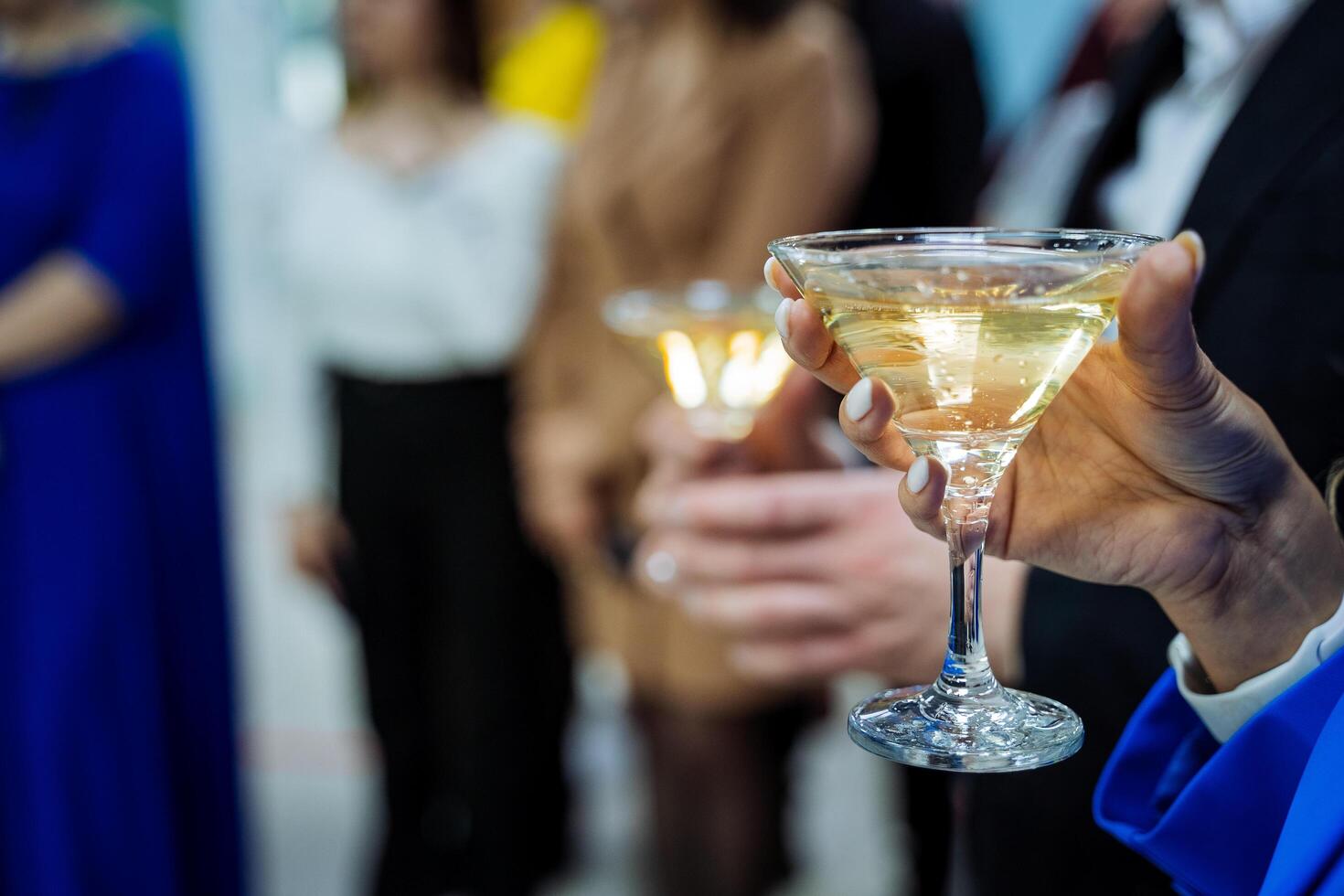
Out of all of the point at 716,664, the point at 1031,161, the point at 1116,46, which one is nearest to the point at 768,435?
the point at 716,664

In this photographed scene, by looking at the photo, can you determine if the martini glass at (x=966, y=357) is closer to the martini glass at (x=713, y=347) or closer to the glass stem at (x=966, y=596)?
the glass stem at (x=966, y=596)

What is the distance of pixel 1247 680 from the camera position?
1.78ft

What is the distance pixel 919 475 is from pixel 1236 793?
19 centimetres

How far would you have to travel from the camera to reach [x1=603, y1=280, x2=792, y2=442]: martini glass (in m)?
1.25

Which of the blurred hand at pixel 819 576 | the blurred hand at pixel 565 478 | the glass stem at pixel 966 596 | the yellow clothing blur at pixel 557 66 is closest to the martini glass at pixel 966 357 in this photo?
the glass stem at pixel 966 596

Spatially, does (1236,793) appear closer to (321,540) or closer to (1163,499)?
(1163,499)

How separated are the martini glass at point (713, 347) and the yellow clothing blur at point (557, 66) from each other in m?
1.27

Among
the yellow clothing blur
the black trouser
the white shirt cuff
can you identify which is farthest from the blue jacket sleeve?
the yellow clothing blur

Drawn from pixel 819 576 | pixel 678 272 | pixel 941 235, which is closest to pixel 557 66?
pixel 678 272

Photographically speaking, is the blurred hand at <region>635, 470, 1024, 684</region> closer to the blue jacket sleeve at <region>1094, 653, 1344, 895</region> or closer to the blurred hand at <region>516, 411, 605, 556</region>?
the blue jacket sleeve at <region>1094, 653, 1344, 895</region>

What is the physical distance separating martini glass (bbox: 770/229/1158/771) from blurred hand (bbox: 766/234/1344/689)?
0.06ft

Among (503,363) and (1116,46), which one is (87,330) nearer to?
(503,363)

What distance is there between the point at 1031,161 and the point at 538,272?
0.82 metres

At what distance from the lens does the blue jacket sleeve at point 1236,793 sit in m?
0.45
